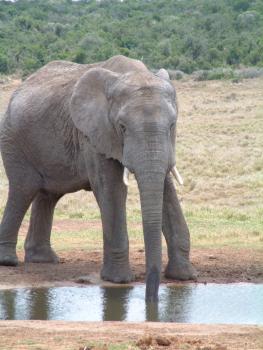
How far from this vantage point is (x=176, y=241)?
40.5 feet

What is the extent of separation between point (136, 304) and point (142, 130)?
1722mm

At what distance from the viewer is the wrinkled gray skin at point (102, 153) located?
10.6 meters

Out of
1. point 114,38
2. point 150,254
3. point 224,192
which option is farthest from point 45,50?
point 150,254

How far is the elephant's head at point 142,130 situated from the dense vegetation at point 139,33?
40252mm

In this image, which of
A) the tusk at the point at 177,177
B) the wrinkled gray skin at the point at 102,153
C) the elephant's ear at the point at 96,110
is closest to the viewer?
the wrinkled gray skin at the point at 102,153

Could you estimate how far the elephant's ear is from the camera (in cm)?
1157

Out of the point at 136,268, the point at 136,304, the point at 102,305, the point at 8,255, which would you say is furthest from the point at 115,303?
the point at 8,255

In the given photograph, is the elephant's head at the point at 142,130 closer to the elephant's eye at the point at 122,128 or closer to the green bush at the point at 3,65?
the elephant's eye at the point at 122,128

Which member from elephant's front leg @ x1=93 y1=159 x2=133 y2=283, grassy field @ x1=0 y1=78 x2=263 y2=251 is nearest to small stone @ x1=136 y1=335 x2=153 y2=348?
elephant's front leg @ x1=93 y1=159 x2=133 y2=283

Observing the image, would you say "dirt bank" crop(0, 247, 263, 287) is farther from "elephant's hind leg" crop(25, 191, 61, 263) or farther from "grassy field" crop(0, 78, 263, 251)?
"grassy field" crop(0, 78, 263, 251)

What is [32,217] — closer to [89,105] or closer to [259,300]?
[89,105]

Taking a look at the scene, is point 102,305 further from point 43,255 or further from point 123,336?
point 43,255

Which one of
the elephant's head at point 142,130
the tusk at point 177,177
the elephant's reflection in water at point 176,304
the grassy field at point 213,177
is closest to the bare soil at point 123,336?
the elephant's reflection in water at point 176,304

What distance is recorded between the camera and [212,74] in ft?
164
